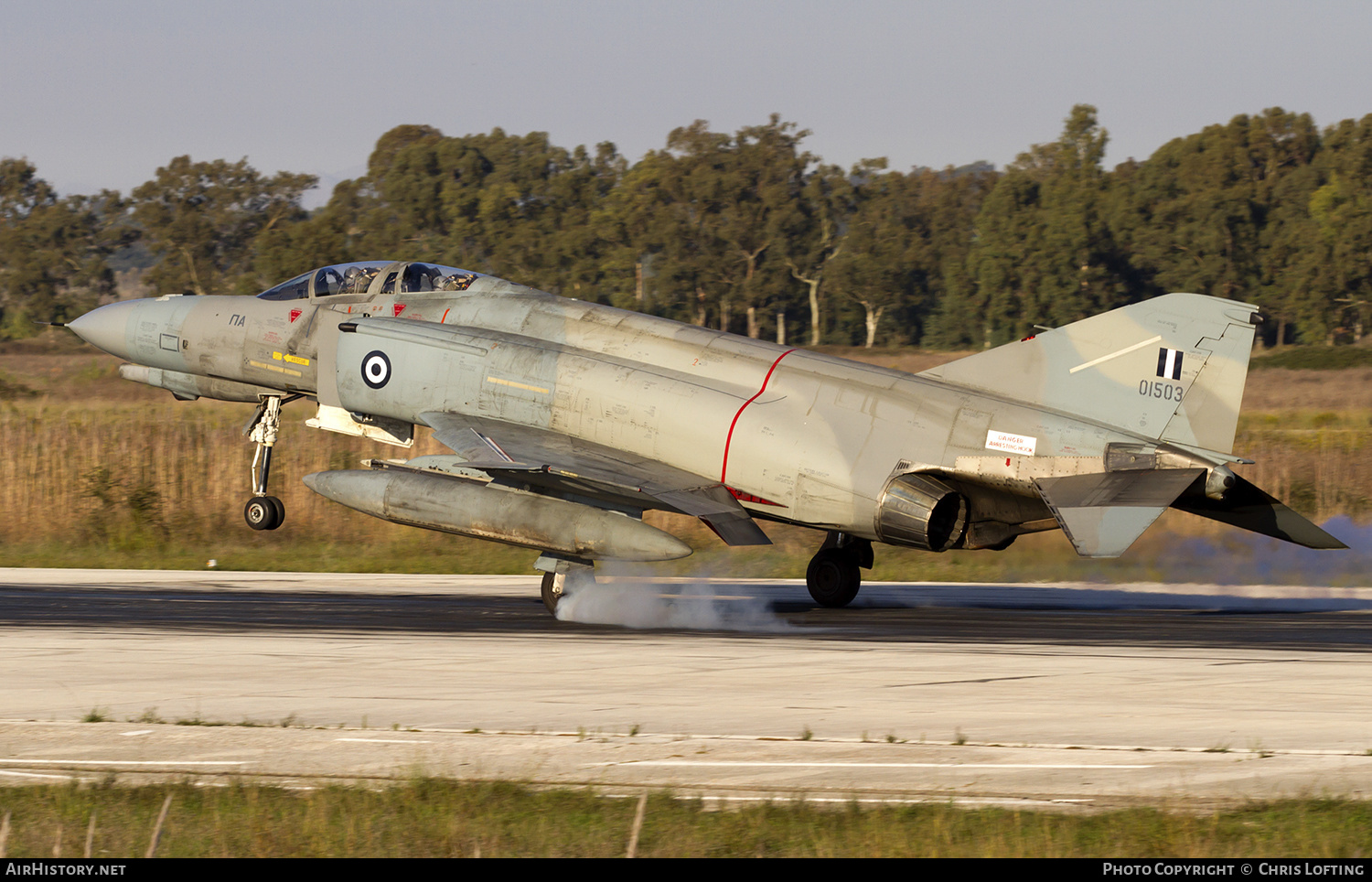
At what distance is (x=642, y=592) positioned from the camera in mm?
18875

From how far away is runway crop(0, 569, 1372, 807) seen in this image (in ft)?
27.8

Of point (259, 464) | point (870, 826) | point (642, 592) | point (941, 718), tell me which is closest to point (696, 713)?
point (941, 718)

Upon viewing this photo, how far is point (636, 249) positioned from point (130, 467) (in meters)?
72.8

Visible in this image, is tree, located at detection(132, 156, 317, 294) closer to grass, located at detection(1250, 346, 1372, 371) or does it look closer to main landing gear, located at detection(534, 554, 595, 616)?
grass, located at detection(1250, 346, 1372, 371)

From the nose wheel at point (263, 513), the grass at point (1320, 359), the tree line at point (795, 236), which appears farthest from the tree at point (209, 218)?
the nose wheel at point (263, 513)

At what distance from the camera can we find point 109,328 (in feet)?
66.3

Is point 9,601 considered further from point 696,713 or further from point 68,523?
point 696,713

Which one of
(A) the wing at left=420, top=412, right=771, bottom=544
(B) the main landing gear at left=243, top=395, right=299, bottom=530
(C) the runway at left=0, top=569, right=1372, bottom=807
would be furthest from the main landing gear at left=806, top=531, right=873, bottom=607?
(B) the main landing gear at left=243, top=395, right=299, bottom=530

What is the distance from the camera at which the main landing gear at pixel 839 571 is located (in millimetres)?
17891

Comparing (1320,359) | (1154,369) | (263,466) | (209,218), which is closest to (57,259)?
(209,218)

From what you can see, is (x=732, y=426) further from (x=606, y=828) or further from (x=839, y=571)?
(x=606, y=828)

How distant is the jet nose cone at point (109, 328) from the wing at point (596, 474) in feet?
19.4

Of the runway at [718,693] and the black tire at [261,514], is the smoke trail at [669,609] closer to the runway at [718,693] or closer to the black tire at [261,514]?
the runway at [718,693]

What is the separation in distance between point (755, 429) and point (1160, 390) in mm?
4550
